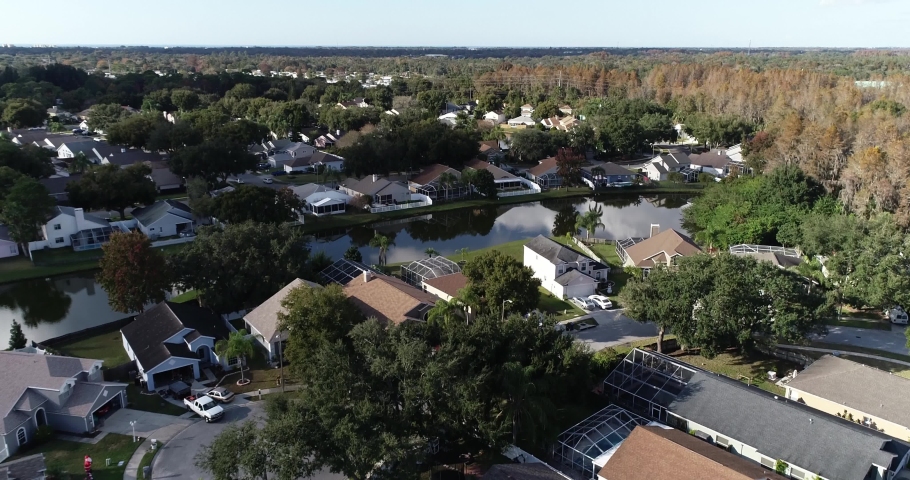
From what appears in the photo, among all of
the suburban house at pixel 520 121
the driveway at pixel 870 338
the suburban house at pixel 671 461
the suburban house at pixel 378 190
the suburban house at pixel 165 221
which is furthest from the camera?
the suburban house at pixel 520 121

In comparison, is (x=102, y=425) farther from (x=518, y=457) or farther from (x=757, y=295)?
(x=757, y=295)

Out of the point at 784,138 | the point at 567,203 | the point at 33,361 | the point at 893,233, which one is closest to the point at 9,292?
the point at 33,361

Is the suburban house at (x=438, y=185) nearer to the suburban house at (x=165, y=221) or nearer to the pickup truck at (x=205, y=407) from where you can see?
the suburban house at (x=165, y=221)

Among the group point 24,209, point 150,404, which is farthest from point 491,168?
point 150,404

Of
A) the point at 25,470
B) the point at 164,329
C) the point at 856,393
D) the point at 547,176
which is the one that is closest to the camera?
the point at 25,470

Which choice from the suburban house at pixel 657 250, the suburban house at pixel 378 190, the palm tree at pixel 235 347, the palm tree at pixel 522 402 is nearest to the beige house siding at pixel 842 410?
the palm tree at pixel 522 402

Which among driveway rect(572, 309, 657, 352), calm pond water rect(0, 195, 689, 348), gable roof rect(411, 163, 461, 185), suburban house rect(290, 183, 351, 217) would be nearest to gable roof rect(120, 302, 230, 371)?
calm pond water rect(0, 195, 689, 348)

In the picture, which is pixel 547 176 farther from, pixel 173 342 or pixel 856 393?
pixel 173 342
